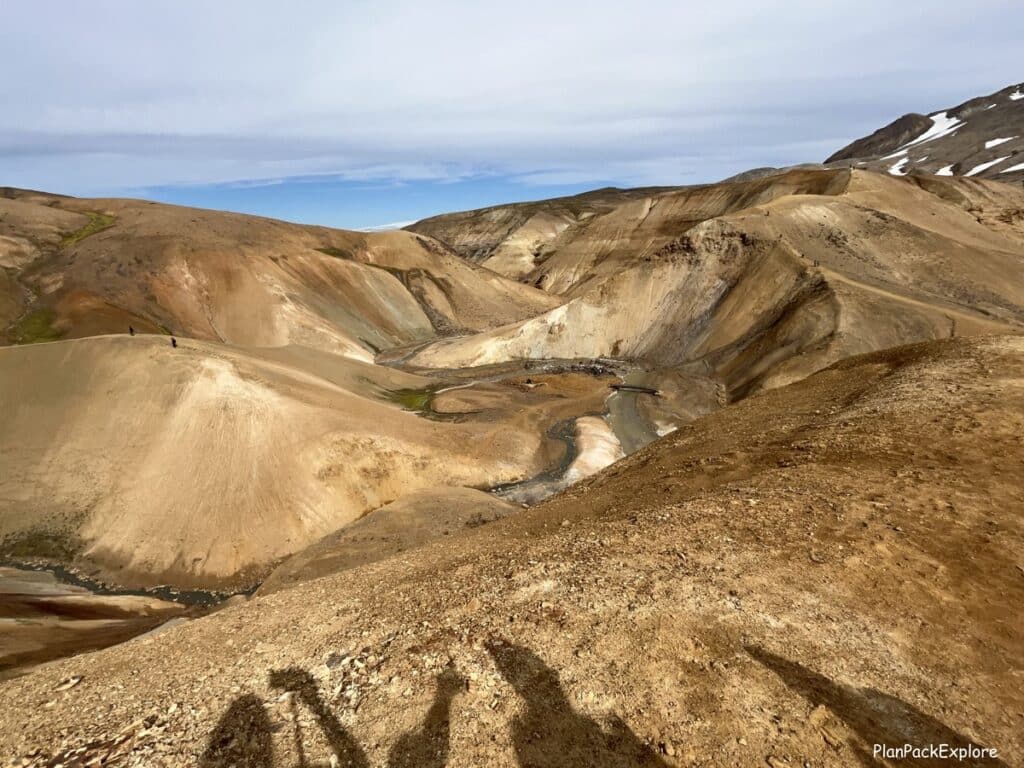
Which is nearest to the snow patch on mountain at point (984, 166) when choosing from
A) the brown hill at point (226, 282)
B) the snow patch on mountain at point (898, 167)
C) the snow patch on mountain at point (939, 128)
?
the snow patch on mountain at point (898, 167)

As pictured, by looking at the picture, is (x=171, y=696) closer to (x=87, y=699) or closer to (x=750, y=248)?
(x=87, y=699)

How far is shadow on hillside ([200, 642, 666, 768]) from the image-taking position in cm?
608

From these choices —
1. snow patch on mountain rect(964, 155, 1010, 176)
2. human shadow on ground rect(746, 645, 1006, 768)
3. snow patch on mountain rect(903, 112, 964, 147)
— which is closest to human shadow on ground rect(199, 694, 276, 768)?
human shadow on ground rect(746, 645, 1006, 768)

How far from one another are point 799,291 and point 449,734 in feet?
148

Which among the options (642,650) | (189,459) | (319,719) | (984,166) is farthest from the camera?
(984,166)

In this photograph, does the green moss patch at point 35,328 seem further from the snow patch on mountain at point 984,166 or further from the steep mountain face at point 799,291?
the snow patch on mountain at point 984,166

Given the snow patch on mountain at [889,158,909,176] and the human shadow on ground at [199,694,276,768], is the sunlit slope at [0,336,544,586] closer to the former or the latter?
the human shadow on ground at [199,694,276,768]

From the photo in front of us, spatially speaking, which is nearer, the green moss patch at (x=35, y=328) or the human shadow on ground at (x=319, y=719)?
the human shadow on ground at (x=319, y=719)

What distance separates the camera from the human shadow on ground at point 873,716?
19.3ft

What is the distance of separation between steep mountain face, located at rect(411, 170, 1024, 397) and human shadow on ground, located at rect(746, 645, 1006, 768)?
1261 inches

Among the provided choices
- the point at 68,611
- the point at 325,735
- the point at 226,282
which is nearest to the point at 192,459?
the point at 68,611

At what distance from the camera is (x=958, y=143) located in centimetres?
12788

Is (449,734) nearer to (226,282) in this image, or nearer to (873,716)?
(873,716)

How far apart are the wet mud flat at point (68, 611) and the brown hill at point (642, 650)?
23.8 ft
